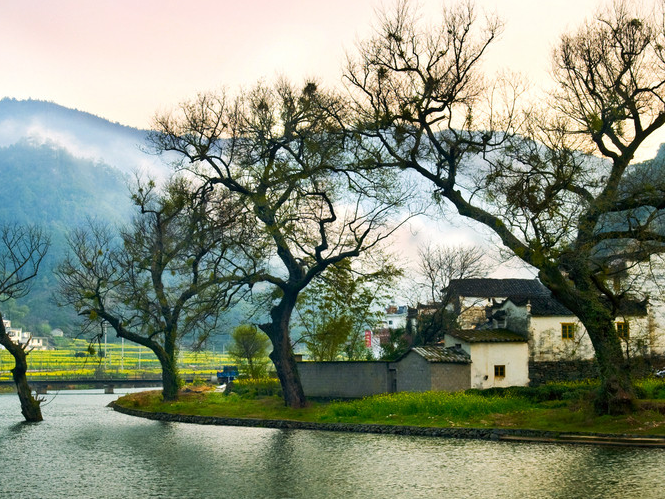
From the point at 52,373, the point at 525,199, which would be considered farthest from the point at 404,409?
the point at 52,373

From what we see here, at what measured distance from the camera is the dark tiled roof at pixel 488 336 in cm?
4891

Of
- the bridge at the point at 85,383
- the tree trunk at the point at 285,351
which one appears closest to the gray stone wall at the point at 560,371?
the tree trunk at the point at 285,351

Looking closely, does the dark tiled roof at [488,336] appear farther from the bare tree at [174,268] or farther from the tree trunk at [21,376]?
the tree trunk at [21,376]

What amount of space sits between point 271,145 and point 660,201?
18.7m

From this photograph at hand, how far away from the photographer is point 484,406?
32.2 metres

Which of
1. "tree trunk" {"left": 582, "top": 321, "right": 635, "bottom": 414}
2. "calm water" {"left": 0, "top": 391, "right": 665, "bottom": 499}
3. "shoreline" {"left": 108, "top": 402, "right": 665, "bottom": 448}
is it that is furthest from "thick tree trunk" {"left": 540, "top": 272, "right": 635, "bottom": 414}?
"calm water" {"left": 0, "top": 391, "right": 665, "bottom": 499}

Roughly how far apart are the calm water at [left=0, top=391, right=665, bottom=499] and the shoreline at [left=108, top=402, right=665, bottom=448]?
1130 millimetres

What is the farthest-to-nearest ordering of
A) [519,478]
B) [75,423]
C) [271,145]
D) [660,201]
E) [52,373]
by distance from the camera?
[52,373] < [75,423] < [271,145] < [660,201] < [519,478]

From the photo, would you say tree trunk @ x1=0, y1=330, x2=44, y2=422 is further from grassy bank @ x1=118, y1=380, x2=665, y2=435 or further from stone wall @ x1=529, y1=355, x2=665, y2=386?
stone wall @ x1=529, y1=355, x2=665, y2=386

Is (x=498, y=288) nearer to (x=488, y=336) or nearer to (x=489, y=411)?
(x=488, y=336)

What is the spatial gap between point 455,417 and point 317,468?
1188 centimetres

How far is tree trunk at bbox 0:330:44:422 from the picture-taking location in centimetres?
3725

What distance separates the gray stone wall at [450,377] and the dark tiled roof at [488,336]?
107 inches

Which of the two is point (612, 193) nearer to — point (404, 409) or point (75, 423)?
point (404, 409)
